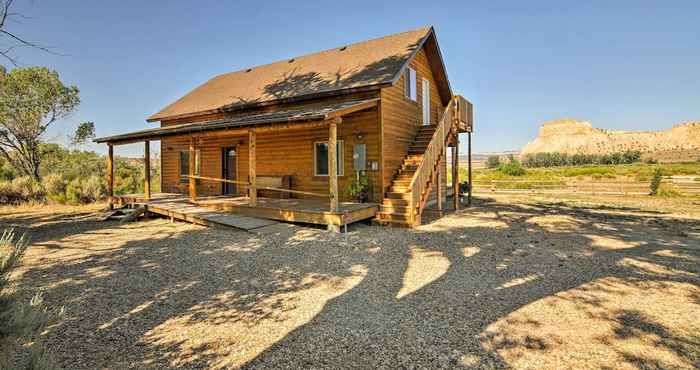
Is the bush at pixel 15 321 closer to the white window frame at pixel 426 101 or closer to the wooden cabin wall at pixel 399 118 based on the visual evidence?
the wooden cabin wall at pixel 399 118

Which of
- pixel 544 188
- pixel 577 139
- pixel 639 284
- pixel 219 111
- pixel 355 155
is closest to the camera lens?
pixel 639 284

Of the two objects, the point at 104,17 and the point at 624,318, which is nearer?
the point at 624,318

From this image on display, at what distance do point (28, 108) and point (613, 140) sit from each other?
14164cm

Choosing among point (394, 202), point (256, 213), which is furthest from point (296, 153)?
point (394, 202)

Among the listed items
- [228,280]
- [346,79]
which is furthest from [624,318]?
[346,79]

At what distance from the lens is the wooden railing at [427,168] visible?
403 inches

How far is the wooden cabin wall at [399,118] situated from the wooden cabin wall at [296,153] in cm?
38

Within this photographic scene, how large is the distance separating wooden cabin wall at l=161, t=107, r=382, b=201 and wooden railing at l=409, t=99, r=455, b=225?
143 cm

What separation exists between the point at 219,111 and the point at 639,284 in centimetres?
1494

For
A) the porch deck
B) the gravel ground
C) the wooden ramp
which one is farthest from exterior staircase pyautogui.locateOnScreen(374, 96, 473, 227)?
the wooden ramp

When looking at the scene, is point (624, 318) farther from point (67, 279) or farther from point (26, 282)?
point (26, 282)

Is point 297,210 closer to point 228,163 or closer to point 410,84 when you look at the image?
point 410,84

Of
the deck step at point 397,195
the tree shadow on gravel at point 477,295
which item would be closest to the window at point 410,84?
the deck step at point 397,195

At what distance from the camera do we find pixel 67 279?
222 inches
